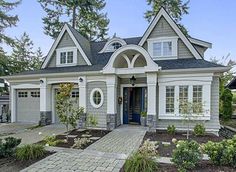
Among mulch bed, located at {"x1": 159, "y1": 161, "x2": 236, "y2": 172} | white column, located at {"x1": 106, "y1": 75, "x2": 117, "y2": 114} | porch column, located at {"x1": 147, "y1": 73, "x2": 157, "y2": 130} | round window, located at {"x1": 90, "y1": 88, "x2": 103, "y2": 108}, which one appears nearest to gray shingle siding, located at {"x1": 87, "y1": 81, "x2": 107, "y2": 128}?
round window, located at {"x1": 90, "y1": 88, "x2": 103, "y2": 108}

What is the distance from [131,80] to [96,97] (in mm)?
2583

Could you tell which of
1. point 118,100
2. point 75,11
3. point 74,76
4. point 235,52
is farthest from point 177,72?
point 235,52

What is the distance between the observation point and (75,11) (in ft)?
85.1

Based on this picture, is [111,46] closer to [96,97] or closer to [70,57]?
[70,57]

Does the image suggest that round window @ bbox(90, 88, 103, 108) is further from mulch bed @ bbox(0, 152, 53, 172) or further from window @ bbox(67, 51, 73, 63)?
mulch bed @ bbox(0, 152, 53, 172)

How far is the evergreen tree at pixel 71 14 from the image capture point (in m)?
25.5

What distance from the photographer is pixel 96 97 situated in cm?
1248

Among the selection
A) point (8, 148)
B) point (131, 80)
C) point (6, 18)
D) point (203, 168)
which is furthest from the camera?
point (6, 18)

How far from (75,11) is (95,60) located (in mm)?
13937

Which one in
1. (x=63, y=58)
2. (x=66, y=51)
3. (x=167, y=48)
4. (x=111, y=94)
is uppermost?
(x=66, y=51)

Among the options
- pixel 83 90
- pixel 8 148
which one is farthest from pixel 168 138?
pixel 8 148

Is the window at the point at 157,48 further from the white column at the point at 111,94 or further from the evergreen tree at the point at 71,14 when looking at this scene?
the evergreen tree at the point at 71,14

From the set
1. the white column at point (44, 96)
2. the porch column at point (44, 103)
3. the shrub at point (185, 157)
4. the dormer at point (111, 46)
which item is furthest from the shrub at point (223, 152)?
the dormer at point (111, 46)

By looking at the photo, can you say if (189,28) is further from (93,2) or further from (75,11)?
(75,11)
